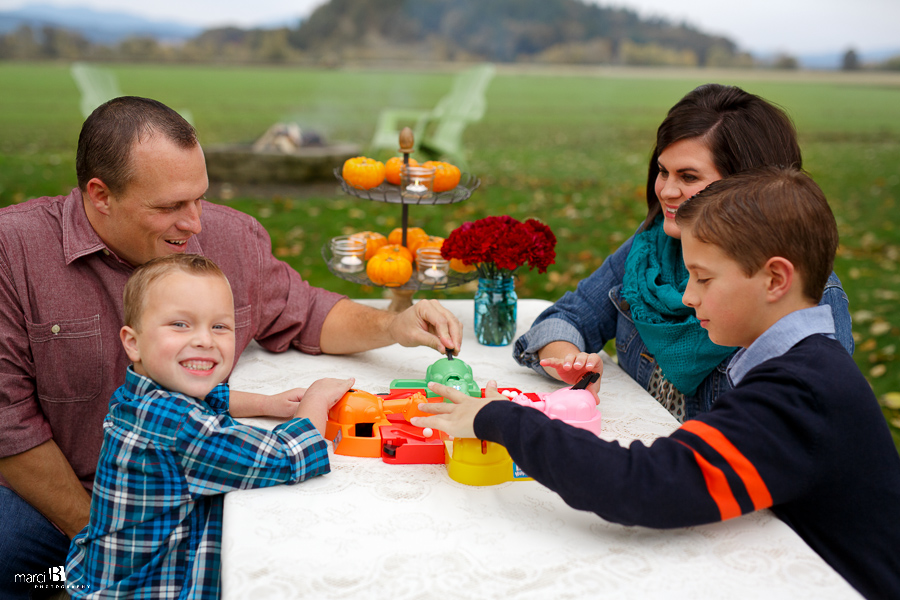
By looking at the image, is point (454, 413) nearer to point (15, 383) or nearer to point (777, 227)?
point (777, 227)

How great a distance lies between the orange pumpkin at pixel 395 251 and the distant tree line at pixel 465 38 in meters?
15.8

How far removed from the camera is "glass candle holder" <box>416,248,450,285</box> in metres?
2.38

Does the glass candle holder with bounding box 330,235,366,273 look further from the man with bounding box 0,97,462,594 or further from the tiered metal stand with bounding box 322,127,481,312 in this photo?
the man with bounding box 0,97,462,594

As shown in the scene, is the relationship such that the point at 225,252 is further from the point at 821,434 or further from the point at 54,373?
the point at 821,434

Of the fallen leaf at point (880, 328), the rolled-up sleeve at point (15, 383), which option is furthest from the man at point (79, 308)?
the fallen leaf at point (880, 328)

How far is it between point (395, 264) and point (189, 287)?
0.96m

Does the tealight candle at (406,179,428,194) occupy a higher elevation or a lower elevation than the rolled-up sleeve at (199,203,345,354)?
higher

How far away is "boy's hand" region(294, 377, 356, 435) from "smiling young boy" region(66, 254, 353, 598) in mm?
114

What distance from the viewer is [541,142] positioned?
14.1 meters

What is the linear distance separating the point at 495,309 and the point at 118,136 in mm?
1160

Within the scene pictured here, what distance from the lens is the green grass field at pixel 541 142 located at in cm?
631

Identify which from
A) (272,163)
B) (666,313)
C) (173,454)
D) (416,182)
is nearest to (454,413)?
(173,454)

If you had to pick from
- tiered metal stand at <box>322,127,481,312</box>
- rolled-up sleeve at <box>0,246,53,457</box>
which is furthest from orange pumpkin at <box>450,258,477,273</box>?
rolled-up sleeve at <box>0,246,53,457</box>

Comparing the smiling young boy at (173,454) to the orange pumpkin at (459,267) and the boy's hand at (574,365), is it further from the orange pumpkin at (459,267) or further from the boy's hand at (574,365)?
the orange pumpkin at (459,267)
